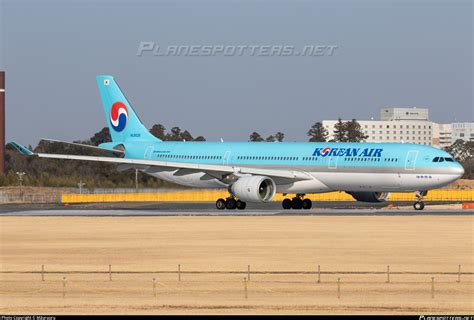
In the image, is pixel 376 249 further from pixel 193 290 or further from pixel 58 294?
pixel 58 294

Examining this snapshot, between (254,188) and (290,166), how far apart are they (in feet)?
15.0

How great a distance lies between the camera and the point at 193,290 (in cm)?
3017

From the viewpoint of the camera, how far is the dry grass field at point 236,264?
90.2 feet

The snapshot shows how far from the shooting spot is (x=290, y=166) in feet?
243

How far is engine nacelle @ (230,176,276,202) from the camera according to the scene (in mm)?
70750

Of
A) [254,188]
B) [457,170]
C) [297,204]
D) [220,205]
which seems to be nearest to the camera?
[457,170]

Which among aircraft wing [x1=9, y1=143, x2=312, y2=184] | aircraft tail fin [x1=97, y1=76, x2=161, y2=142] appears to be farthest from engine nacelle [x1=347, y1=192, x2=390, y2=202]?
aircraft tail fin [x1=97, y1=76, x2=161, y2=142]

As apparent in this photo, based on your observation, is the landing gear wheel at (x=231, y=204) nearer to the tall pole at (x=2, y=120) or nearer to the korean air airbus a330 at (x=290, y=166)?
the korean air airbus a330 at (x=290, y=166)

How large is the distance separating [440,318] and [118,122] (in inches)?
2497

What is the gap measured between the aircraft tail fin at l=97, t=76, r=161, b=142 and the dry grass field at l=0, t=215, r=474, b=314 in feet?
78.0

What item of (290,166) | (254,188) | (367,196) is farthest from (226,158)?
(367,196)

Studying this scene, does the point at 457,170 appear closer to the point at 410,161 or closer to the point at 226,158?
the point at 410,161

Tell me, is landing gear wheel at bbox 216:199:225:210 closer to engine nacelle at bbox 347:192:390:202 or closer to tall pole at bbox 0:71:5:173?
engine nacelle at bbox 347:192:390:202

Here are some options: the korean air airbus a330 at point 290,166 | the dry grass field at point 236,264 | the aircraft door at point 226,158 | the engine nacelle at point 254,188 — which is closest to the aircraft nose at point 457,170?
the korean air airbus a330 at point 290,166
